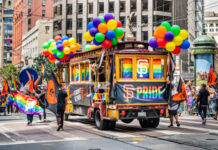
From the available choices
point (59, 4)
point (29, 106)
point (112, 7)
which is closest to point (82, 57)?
point (29, 106)

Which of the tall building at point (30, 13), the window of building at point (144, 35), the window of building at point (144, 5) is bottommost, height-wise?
the window of building at point (144, 35)

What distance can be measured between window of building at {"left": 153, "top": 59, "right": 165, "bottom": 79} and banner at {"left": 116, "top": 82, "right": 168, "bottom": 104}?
295 millimetres

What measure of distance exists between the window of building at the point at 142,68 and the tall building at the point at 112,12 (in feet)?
156

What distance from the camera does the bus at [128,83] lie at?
46.5ft

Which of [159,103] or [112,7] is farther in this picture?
[112,7]

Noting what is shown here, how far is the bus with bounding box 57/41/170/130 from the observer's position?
46.5 feet

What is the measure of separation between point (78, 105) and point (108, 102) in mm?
3630

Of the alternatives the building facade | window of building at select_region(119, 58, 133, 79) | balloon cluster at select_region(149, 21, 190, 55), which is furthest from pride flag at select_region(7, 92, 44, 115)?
the building facade

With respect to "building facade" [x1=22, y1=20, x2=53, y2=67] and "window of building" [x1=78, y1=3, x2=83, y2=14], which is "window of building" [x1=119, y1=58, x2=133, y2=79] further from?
"building facade" [x1=22, y1=20, x2=53, y2=67]

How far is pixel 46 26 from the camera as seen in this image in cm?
Result: 7575

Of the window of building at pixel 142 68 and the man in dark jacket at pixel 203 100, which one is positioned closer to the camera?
the window of building at pixel 142 68

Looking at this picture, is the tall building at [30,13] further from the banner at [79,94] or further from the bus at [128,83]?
the bus at [128,83]

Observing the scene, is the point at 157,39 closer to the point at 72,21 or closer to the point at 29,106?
the point at 29,106

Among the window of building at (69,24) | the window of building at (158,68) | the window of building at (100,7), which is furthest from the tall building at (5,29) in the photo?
the window of building at (158,68)
